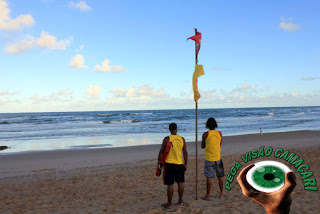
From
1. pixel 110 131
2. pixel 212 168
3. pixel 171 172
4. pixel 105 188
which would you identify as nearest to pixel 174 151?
pixel 171 172

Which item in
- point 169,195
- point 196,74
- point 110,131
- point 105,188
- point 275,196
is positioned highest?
point 196,74

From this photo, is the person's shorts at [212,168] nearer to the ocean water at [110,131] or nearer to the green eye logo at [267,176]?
the green eye logo at [267,176]

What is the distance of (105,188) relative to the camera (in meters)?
7.05

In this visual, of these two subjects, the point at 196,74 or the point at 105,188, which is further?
the point at 105,188

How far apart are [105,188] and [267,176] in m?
6.46

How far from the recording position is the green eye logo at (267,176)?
110cm

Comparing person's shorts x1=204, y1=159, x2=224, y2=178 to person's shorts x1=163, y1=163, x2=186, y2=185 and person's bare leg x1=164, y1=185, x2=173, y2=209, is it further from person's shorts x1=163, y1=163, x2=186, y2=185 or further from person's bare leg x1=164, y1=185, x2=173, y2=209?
person's bare leg x1=164, y1=185, x2=173, y2=209

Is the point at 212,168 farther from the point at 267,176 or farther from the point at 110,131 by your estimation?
the point at 110,131

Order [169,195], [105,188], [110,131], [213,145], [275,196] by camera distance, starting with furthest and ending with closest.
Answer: [110,131], [105,188], [213,145], [169,195], [275,196]

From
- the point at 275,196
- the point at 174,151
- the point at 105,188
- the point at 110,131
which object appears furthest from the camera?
the point at 110,131

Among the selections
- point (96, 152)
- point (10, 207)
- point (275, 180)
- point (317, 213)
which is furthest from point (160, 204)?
point (96, 152)

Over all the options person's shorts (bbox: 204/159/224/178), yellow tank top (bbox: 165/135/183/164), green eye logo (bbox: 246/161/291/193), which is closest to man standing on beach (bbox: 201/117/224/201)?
person's shorts (bbox: 204/159/224/178)

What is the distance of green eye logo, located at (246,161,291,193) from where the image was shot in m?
1.10

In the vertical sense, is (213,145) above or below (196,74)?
below
